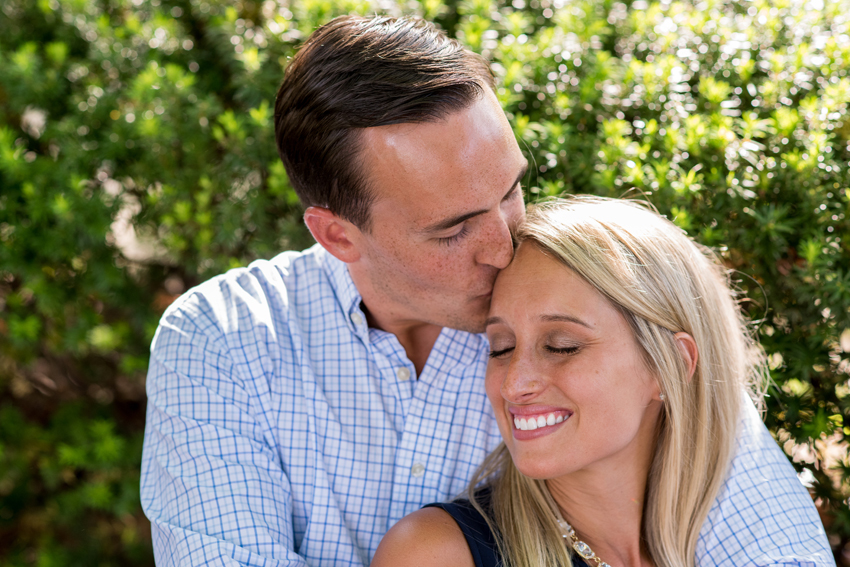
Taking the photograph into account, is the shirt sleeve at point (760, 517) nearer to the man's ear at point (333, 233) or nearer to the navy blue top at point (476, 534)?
the navy blue top at point (476, 534)

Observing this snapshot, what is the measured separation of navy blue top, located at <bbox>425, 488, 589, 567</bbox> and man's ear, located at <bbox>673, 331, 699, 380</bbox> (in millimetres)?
664

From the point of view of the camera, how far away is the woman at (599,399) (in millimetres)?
1944

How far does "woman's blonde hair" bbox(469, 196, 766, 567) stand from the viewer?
1996 millimetres

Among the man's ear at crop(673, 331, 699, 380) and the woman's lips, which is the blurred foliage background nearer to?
the man's ear at crop(673, 331, 699, 380)

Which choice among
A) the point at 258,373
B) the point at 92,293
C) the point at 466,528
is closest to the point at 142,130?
the point at 92,293

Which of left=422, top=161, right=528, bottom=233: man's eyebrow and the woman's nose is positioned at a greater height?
left=422, top=161, right=528, bottom=233: man's eyebrow

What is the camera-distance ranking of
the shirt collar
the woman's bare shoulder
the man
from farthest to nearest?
the shirt collar < the man < the woman's bare shoulder

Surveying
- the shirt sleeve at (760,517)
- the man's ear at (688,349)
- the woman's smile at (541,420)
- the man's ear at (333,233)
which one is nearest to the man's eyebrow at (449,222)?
the man's ear at (333,233)

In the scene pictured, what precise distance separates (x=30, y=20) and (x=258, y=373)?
89.8 inches

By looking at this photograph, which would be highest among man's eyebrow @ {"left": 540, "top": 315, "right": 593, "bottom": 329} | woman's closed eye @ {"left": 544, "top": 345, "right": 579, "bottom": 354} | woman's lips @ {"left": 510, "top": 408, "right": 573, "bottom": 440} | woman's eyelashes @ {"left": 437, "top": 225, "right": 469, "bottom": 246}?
woman's eyelashes @ {"left": 437, "top": 225, "right": 469, "bottom": 246}

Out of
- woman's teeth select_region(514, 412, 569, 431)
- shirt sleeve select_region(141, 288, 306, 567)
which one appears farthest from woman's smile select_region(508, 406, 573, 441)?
shirt sleeve select_region(141, 288, 306, 567)

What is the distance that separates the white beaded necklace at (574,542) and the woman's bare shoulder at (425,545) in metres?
0.33

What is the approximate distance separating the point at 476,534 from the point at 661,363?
2.34 ft

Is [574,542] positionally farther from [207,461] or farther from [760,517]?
[207,461]
